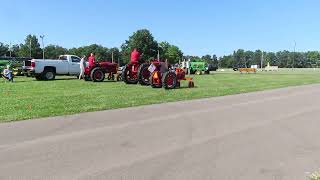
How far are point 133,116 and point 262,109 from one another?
4524 mm

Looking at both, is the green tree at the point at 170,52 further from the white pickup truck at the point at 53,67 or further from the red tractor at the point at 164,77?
the red tractor at the point at 164,77

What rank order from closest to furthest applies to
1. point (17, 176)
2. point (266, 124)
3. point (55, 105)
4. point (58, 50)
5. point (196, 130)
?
point (17, 176) → point (196, 130) → point (266, 124) → point (55, 105) → point (58, 50)

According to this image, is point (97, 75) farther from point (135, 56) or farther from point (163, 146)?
point (163, 146)

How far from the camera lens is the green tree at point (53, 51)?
460 ft

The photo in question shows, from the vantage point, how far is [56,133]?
9617 mm

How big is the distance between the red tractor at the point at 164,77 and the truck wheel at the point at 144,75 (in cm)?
101

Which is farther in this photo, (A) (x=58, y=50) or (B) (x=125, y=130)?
(A) (x=58, y=50)

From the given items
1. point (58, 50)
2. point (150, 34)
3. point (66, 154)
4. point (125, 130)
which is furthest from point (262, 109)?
point (58, 50)

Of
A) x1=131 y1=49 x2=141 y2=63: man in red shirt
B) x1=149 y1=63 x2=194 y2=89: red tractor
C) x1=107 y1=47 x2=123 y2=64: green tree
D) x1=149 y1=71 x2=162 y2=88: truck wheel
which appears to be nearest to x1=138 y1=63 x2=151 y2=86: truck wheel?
x1=149 y1=63 x2=194 y2=89: red tractor

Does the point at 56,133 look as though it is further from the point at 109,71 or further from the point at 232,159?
the point at 109,71

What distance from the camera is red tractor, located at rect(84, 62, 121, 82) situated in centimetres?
2939

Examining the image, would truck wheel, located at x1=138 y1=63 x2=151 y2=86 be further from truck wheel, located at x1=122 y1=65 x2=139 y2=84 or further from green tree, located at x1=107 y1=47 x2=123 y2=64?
green tree, located at x1=107 y1=47 x2=123 y2=64

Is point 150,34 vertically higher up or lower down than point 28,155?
higher up

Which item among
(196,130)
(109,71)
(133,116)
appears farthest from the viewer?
(109,71)
